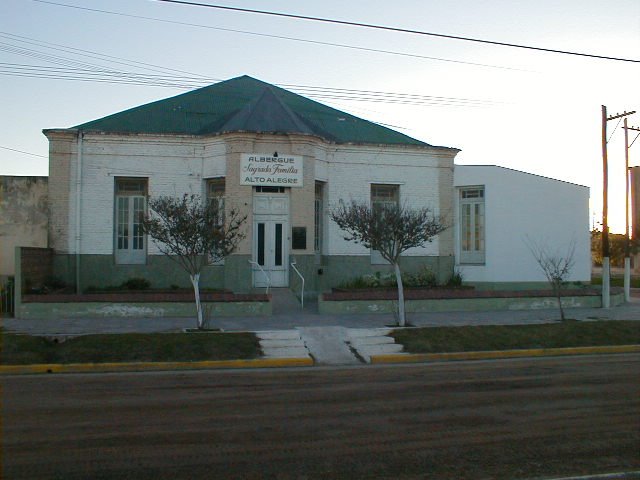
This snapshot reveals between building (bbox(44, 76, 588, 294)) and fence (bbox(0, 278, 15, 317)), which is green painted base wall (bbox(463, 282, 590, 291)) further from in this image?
fence (bbox(0, 278, 15, 317))

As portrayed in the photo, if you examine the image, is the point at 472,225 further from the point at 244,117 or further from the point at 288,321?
the point at 288,321

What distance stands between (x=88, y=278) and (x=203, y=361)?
11854 millimetres

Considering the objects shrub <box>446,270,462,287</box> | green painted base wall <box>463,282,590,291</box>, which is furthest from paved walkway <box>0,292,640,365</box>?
green painted base wall <box>463,282,590,291</box>

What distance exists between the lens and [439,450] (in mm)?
7605

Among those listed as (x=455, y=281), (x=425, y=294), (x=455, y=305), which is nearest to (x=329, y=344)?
(x=425, y=294)

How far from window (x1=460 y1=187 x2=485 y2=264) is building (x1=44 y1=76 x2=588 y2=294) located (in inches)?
10.3

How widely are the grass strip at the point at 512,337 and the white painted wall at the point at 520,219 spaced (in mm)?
8857

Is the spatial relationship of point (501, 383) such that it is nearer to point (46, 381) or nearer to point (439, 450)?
point (439, 450)

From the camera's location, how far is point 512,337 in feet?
57.5

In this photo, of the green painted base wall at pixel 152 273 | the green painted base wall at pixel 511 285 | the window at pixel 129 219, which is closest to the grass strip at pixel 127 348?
the green painted base wall at pixel 152 273

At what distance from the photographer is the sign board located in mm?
24500

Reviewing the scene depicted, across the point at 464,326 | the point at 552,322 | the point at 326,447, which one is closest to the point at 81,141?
the point at 464,326

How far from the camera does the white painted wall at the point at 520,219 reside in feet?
91.2

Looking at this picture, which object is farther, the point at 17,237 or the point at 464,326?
the point at 17,237
